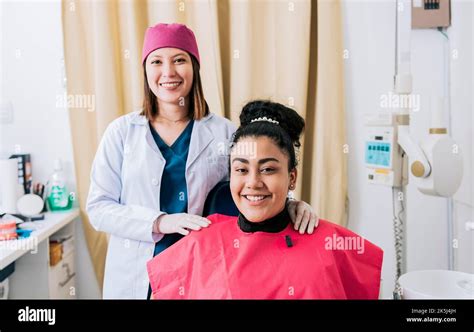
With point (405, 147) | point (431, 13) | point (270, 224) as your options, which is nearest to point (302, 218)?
A: point (270, 224)

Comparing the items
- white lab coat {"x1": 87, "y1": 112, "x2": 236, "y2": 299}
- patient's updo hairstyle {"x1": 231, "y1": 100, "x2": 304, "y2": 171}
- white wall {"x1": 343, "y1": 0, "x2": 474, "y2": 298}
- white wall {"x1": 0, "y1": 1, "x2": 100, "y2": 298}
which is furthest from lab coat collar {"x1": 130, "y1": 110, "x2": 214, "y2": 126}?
white wall {"x1": 343, "y1": 0, "x2": 474, "y2": 298}

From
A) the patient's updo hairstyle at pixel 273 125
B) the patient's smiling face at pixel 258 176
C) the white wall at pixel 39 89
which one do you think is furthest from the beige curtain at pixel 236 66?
the patient's smiling face at pixel 258 176

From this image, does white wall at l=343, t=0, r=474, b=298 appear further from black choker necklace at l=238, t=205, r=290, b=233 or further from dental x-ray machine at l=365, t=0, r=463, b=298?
black choker necklace at l=238, t=205, r=290, b=233

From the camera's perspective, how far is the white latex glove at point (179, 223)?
1.10 m

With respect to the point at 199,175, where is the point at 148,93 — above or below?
above

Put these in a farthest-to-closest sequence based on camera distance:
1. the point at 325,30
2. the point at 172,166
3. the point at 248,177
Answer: the point at 325,30, the point at 172,166, the point at 248,177

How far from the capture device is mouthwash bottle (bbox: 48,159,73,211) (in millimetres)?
1246

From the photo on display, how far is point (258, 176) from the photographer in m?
1.00

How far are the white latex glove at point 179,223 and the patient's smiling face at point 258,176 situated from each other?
0.42 ft

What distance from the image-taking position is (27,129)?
1.28m

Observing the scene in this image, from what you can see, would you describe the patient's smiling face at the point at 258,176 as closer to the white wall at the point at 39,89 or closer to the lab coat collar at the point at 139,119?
the lab coat collar at the point at 139,119
